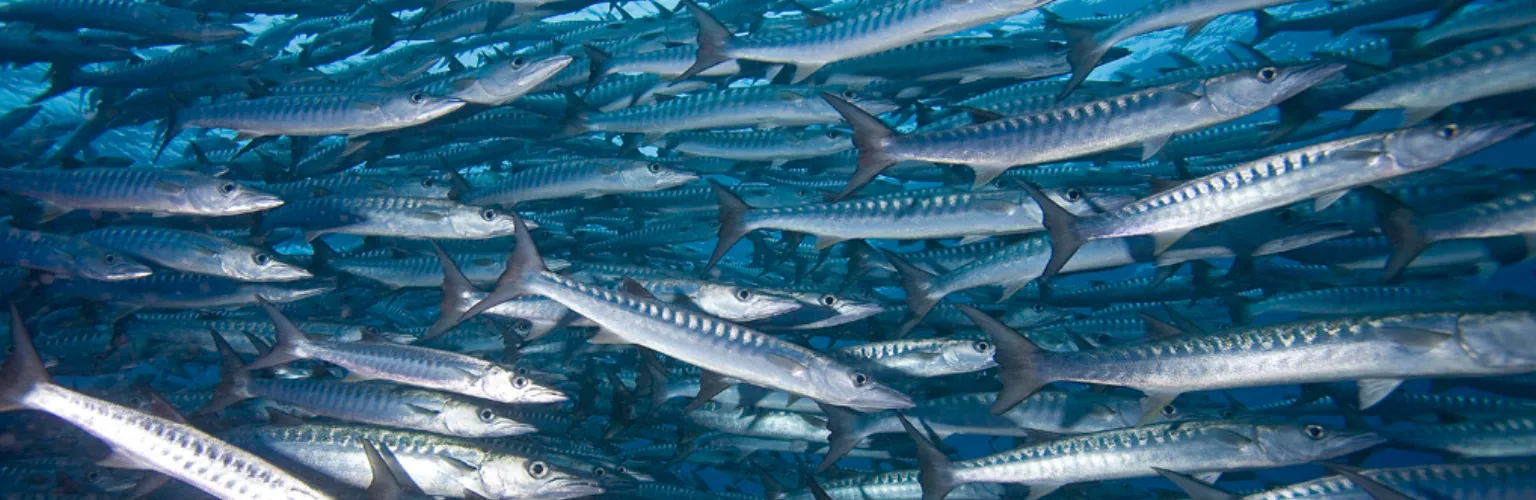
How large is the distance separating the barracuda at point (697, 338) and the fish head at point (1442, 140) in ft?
9.61

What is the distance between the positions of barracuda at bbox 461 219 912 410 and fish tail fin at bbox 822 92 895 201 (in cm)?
122

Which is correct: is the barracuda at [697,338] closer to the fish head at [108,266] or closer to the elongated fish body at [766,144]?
the elongated fish body at [766,144]

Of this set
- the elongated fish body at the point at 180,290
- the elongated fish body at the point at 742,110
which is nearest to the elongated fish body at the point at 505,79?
the elongated fish body at the point at 742,110

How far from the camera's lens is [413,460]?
536 centimetres

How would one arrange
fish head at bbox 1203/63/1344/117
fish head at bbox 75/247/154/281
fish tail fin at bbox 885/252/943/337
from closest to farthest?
fish head at bbox 1203/63/1344/117 < fish head at bbox 75/247/154/281 < fish tail fin at bbox 885/252/943/337

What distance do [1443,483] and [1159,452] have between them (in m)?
1.43

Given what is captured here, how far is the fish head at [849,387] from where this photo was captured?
464 centimetres

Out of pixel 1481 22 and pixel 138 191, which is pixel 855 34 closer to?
pixel 1481 22

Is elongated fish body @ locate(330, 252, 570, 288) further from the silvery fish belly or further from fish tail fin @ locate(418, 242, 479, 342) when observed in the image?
fish tail fin @ locate(418, 242, 479, 342)

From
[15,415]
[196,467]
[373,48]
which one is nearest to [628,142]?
[373,48]

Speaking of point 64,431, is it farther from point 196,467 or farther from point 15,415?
point 196,467

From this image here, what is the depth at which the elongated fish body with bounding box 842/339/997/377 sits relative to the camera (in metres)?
5.79

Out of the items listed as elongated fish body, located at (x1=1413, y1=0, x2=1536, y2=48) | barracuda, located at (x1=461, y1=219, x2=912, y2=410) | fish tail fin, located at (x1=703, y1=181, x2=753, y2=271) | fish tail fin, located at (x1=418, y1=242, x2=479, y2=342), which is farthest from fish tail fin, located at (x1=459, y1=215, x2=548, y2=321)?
elongated fish body, located at (x1=1413, y1=0, x2=1536, y2=48)

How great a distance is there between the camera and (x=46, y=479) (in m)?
6.11
